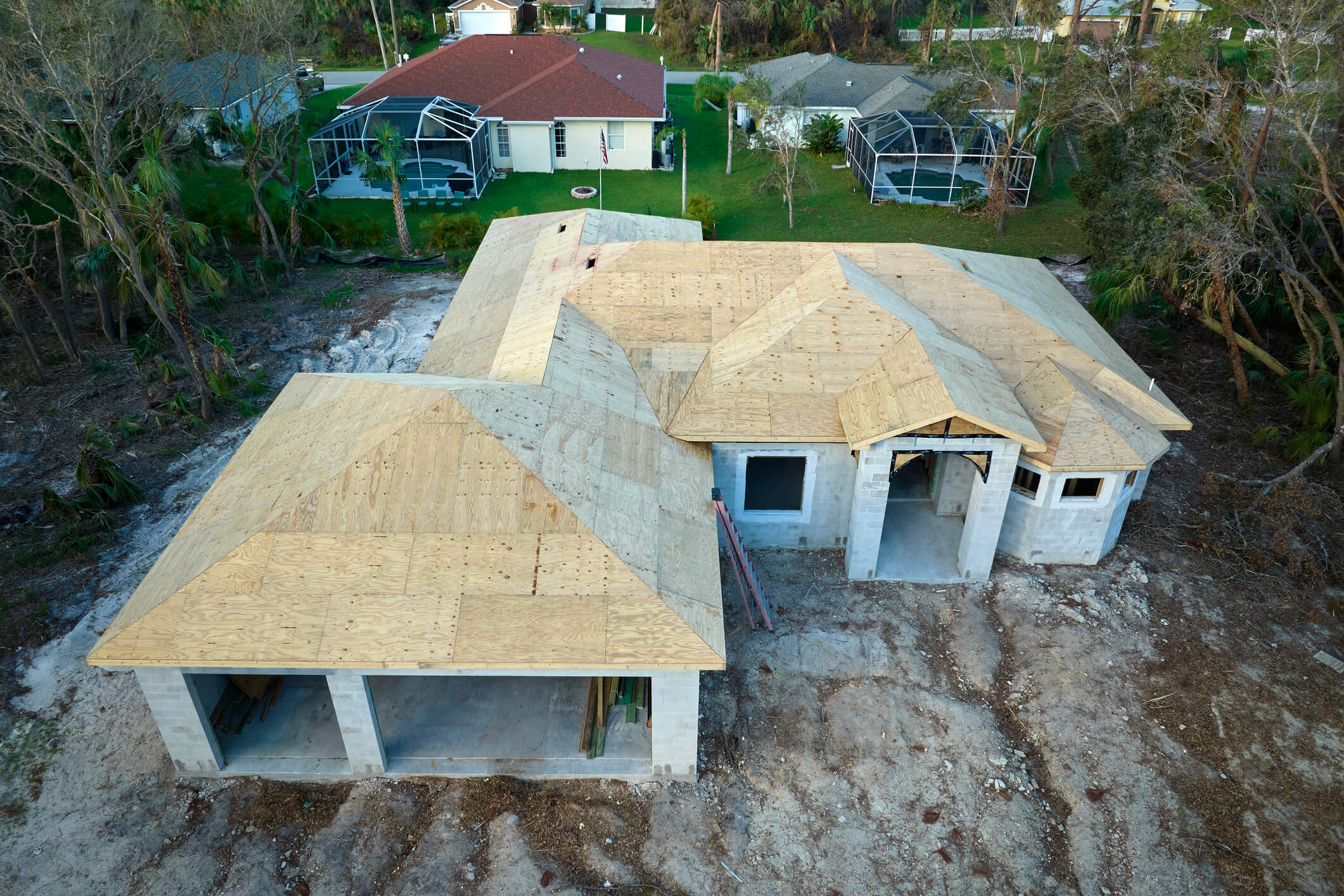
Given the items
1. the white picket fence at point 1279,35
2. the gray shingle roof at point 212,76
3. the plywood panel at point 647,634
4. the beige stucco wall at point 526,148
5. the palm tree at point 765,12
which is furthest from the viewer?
the palm tree at point 765,12

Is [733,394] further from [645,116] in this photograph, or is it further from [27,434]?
[645,116]

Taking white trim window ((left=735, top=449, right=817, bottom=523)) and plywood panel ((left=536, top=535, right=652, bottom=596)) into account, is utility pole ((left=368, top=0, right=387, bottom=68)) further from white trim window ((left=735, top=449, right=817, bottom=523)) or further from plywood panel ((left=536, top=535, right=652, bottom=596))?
plywood panel ((left=536, top=535, right=652, bottom=596))

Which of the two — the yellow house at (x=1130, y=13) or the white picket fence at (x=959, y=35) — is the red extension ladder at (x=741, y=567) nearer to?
the white picket fence at (x=959, y=35)

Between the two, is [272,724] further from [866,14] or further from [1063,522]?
[866,14]

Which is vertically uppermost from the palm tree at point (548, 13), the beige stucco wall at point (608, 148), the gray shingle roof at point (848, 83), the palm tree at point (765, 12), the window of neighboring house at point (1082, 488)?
the palm tree at point (765, 12)

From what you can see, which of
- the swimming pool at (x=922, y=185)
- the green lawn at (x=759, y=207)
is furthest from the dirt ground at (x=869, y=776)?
the swimming pool at (x=922, y=185)
